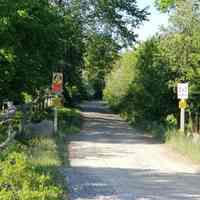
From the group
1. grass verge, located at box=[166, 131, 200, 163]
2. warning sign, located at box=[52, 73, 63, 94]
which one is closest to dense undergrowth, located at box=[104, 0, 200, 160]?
grass verge, located at box=[166, 131, 200, 163]

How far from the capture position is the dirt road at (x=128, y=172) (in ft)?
42.0

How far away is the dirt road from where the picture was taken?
1279 cm

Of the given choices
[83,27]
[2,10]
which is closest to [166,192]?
[2,10]

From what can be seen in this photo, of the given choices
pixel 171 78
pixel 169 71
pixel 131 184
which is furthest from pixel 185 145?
pixel 171 78

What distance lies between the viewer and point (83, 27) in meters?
47.5

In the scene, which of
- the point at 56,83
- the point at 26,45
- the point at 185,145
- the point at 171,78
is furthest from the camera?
the point at 171,78

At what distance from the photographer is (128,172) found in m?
17.0

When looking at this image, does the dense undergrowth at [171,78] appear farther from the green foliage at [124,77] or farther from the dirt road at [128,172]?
the green foliage at [124,77]

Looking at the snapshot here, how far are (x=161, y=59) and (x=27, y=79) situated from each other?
44.1 ft

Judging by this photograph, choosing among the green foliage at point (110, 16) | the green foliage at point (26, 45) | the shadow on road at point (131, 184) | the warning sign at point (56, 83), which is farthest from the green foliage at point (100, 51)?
the shadow on road at point (131, 184)

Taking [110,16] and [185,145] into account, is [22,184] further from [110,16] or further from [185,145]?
[110,16]

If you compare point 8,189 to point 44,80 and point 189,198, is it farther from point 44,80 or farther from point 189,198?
point 44,80

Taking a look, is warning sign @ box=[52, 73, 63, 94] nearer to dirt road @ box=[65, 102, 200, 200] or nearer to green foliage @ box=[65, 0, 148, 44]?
dirt road @ box=[65, 102, 200, 200]

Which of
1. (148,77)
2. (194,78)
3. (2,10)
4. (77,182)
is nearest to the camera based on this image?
(77,182)
